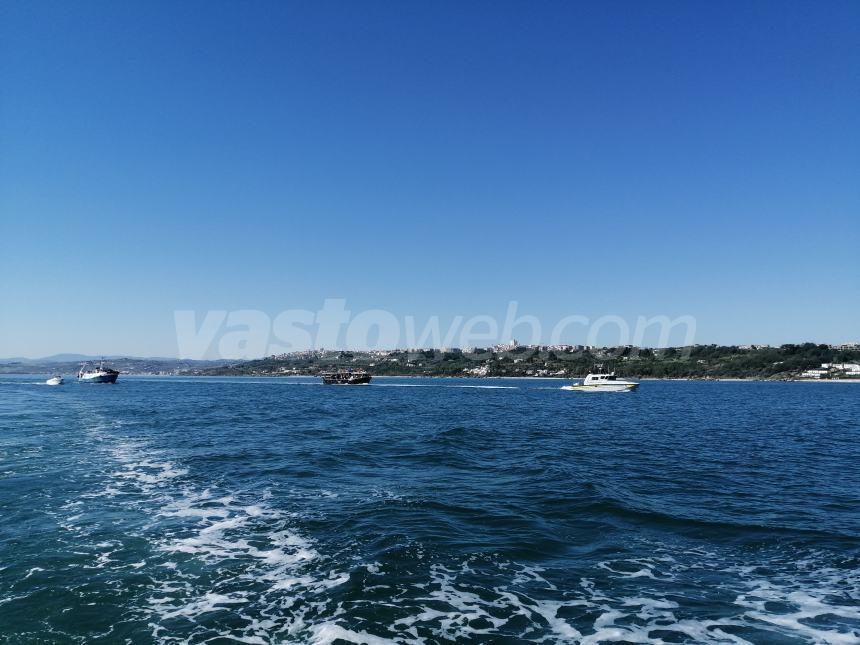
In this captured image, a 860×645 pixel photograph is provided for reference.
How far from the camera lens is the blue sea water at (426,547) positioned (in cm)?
→ 934

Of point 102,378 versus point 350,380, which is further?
point 350,380

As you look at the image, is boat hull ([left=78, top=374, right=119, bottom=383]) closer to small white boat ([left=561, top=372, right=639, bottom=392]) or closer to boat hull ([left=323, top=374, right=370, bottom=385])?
boat hull ([left=323, top=374, right=370, bottom=385])

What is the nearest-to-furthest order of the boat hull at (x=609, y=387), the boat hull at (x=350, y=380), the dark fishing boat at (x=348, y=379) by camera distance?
the boat hull at (x=609, y=387) → the boat hull at (x=350, y=380) → the dark fishing boat at (x=348, y=379)

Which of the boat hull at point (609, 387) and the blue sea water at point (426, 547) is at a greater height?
the blue sea water at point (426, 547)

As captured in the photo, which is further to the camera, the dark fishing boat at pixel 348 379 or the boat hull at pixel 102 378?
the dark fishing boat at pixel 348 379

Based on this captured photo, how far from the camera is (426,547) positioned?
13234 millimetres

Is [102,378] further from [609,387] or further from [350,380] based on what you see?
[609,387]

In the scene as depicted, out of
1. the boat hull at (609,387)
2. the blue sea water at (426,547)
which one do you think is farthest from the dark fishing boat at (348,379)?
the blue sea water at (426,547)

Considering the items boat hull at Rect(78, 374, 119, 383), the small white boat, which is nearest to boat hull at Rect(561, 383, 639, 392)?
the small white boat

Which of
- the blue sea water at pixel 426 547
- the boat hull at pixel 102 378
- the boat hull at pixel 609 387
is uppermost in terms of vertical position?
the blue sea water at pixel 426 547

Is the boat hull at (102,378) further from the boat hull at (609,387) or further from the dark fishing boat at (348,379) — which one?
the boat hull at (609,387)

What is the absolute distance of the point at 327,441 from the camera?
114ft

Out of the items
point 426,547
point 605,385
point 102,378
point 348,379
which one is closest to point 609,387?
point 605,385

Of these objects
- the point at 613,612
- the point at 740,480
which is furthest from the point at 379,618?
the point at 740,480
